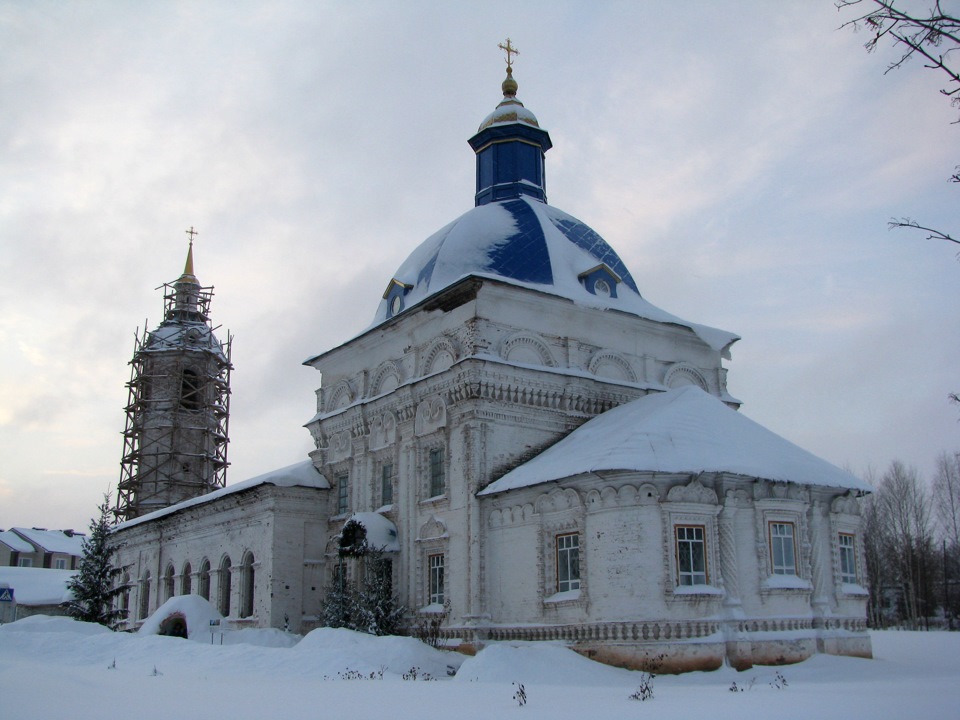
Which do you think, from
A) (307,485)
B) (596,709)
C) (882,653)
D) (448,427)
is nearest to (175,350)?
(307,485)

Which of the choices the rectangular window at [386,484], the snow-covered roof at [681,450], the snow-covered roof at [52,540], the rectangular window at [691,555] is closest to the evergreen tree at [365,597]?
the rectangular window at [386,484]

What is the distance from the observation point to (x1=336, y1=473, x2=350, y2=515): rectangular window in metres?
24.9

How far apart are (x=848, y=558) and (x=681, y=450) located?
4.68 m

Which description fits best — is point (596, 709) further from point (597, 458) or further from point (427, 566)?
point (427, 566)

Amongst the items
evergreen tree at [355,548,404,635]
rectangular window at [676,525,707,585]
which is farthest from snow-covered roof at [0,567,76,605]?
rectangular window at [676,525,707,585]

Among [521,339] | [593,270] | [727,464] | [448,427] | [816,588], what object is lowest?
[816,588]

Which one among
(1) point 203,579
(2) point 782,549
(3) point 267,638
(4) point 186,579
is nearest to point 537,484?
(2) point 782,549

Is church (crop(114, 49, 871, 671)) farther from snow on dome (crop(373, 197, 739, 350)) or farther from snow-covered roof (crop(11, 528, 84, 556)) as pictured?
snow-covered roof (crop(11, 528, 84, 556))

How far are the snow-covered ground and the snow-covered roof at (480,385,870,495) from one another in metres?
3.39

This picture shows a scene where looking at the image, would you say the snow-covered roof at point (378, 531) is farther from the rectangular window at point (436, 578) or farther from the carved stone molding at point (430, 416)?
the carved stone molding at point (430, 416)

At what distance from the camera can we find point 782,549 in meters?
17.6

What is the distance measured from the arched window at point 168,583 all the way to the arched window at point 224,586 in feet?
14.7

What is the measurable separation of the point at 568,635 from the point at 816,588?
189 inches

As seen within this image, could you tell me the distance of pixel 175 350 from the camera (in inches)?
1725
